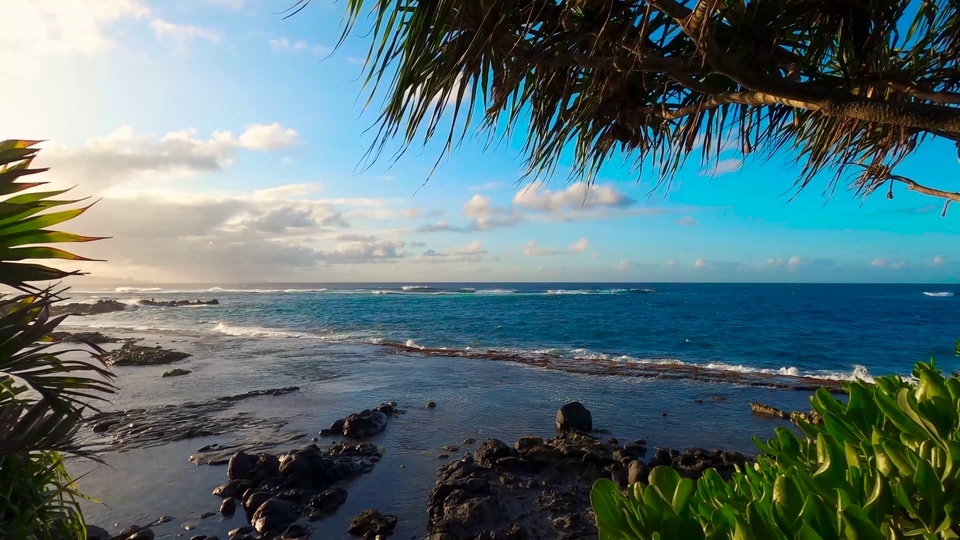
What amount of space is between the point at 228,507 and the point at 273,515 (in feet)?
2.34

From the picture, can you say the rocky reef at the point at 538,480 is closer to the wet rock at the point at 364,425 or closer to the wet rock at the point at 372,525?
the wet rock at the point at 372,525

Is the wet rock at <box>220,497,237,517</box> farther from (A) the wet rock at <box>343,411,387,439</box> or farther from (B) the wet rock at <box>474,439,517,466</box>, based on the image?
(B) the wet rock at <box>474,439,517,466</box>

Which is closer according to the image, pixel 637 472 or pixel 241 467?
pixel 637 472

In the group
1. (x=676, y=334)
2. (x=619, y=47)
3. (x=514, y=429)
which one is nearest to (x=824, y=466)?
(x=619, y=47)

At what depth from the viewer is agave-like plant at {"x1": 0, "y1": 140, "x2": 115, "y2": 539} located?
1.34m

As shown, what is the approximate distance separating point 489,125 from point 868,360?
71.9 feet

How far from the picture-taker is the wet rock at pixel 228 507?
16.4ft

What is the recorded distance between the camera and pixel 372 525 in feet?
15.0

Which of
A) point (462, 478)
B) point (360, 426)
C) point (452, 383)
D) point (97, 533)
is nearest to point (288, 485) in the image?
point (97, 533)

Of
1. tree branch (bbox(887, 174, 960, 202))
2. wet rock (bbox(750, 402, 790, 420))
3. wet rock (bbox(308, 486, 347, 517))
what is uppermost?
tree branch (bbox(887, 174, 960, 202))

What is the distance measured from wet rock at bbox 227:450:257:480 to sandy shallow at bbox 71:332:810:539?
0.22m

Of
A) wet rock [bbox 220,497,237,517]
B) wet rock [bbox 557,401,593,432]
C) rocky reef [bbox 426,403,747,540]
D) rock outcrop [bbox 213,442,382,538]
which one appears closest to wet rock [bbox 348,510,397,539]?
rocky reef [bbox 426,403,747,540]

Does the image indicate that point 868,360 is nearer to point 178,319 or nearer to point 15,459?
point 15,459

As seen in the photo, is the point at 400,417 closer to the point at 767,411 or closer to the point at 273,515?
the point at 273,515
